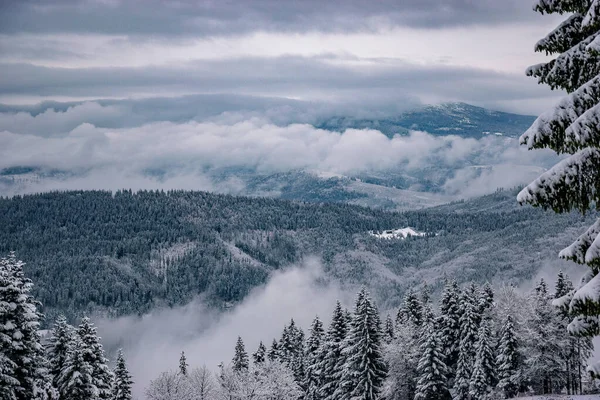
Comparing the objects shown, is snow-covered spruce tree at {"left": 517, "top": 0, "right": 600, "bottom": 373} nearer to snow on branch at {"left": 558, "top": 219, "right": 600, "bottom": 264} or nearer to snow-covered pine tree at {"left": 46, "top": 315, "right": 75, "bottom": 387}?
snow on branch at {"left": 558, "top": 219, "right": 600, "bottom": 264}

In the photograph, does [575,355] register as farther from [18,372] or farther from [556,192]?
[556,192]

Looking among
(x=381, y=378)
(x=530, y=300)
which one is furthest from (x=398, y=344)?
(x=530, y=300)

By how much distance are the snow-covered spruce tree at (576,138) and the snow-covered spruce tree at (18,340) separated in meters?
31.7

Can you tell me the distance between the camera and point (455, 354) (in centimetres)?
7562

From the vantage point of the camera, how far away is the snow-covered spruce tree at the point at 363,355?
68.6 m

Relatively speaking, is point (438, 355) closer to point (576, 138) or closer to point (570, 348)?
point (570, 348)

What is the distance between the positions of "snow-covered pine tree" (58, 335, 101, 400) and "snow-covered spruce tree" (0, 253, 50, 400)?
9615 millimetres

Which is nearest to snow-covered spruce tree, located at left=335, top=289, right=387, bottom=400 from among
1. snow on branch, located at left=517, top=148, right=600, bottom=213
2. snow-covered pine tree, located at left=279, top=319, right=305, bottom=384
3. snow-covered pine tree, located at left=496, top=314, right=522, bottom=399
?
snow-covered pine tree, located at left=496, top=314, right=522, bottom=399

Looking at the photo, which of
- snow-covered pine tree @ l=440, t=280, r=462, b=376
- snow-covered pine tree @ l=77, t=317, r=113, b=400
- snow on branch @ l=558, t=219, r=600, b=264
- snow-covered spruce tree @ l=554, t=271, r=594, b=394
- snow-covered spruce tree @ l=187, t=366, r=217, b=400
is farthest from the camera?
snow-covered spruce tree @ l=187, t=366, r=217, b=400

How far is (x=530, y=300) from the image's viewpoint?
7388cm

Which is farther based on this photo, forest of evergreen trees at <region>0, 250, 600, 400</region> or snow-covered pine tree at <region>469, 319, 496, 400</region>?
snow-covered pine tree at <region>469, 319, 496, 400</region>

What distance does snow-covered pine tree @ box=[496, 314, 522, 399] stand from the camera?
68.3 m

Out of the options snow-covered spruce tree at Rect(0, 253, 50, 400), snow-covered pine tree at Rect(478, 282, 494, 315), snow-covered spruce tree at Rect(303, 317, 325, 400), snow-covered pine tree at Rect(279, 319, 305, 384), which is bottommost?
snow-covered pine tree at Rect(279, 319, 305, 384)

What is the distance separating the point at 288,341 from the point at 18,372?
74399 mm
